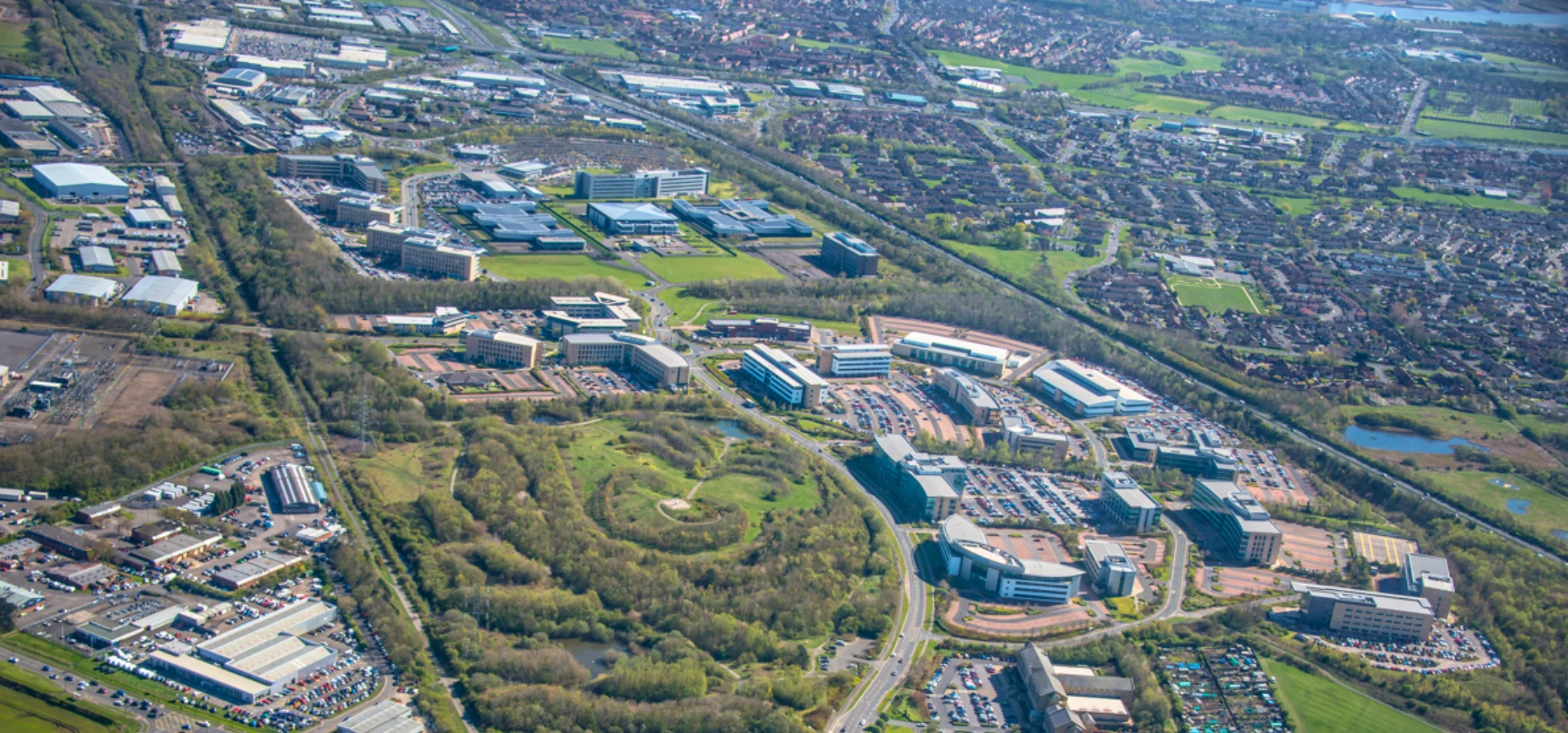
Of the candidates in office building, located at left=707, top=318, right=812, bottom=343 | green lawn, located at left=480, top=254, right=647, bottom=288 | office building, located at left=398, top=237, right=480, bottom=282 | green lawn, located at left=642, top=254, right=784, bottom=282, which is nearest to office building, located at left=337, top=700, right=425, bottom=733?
office building, located at left=707, top=318, right=812, bottom=343

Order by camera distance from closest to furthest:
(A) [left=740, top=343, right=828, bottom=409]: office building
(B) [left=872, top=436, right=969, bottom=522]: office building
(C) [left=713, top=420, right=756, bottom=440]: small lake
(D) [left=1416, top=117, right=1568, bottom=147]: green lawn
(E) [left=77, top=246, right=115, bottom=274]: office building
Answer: (B) [left=872, top=436, right=969, bottom=522]: office building < (C) [left=713, top=420, right=756, bottom=440]: small lake < (A) [left=740, top=343, right=828, bottom=409]: office building < (E) [left=77, top=246, right=115, bottom=274]: office building < (D) [left=1416, top=117, right=1568, bottom=147]: green lawn

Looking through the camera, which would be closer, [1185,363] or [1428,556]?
[1428,556]

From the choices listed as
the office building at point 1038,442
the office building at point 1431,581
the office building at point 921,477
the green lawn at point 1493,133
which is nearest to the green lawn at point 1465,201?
the green lawn at point 1493,133

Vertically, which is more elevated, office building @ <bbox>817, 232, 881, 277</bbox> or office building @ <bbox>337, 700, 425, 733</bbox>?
office building @ <bbox>817, 232, 881, 277</bbox>

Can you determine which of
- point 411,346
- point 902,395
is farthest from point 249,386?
point 902,395

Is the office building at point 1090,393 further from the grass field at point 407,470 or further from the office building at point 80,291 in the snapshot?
the office building at point 80,291

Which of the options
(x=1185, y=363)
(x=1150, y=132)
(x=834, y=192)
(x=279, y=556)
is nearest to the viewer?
(x=279, y=556)

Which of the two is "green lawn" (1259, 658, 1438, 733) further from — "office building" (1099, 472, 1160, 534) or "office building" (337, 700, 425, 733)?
"office building" (337, 700, 425, 733)

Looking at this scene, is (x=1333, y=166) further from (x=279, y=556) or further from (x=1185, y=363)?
(x=279, y=556)
